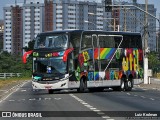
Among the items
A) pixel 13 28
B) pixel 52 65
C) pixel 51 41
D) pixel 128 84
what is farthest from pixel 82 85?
pixel 13 28

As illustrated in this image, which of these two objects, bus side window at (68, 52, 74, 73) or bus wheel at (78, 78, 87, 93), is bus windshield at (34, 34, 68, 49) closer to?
bus side window at (68, 52, 74, 73)

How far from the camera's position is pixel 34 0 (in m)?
161

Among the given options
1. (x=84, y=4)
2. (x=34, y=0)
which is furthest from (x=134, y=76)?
(x=34, y=0)

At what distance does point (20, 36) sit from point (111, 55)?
12656cm

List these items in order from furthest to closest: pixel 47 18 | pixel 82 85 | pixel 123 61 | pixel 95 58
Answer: pixel 47 18 → pixel 123 61 → pixel 95 58 → pixel 82 85

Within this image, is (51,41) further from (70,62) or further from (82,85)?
(82,85)

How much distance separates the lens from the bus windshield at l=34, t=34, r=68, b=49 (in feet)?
Answer: 127

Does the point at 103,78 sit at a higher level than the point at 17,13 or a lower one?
lower

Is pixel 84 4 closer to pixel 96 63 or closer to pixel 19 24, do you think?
pixel 19 24

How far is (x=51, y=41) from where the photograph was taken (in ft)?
128

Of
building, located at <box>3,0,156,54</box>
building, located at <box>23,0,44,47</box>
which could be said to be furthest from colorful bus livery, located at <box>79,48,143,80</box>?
building, located at <box>23,0,44,47</box>

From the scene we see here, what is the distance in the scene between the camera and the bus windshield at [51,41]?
3878cm

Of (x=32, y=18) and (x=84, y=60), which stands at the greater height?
(x=32, y=18)

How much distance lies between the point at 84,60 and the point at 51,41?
2.62 m
